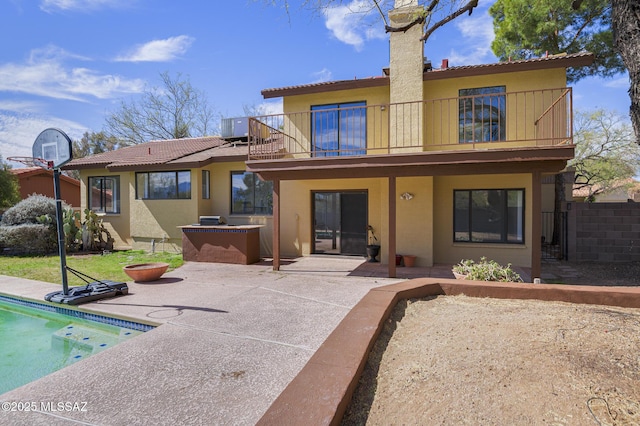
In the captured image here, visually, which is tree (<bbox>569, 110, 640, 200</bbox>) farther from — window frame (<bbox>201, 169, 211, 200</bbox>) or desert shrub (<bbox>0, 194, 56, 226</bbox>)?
desert shrub (<bbox>0, 194, 56, 226</bbox>)

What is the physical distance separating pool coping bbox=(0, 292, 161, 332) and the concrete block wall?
12.0m

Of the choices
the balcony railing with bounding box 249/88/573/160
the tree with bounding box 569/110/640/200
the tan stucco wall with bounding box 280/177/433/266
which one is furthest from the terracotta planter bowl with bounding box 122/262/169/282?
the tree with bounding box 569/110/640/200

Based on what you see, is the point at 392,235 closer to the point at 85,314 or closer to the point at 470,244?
the point at 470,244

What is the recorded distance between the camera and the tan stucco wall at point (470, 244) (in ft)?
31.9

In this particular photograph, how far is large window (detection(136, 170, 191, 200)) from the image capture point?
12.8m

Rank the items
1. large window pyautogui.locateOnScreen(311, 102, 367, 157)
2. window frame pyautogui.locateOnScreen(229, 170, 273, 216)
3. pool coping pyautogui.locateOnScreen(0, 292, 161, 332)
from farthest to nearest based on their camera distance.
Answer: window frame pyautogui.locateOnScreen(229, 170, 273, 216), large window pyautogui.locateOnScreen(311, 102, 367, 157), pool coping pyautogui.locateOnScreen(0, 292, 161, 332)

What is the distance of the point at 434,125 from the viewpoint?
1012 centimetres

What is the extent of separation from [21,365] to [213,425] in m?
3.56

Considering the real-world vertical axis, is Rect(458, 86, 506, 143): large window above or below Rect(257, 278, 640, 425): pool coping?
above

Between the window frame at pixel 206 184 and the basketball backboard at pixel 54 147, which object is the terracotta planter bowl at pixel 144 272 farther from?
the window frame at pixel 206 184

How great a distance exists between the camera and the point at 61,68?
2092cm

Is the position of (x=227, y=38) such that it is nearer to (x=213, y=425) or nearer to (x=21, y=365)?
(x=21, y=365)

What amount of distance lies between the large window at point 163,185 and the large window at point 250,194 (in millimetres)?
1691

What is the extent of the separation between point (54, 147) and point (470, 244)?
10316 mm
